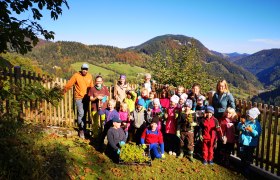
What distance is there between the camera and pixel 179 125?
301 inches

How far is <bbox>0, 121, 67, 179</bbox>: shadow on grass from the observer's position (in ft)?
15.3

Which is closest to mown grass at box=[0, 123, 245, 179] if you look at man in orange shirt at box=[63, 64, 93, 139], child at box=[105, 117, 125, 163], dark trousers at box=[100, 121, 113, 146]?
child at box=[105, 117, 125, 163]

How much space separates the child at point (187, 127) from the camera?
743 cm

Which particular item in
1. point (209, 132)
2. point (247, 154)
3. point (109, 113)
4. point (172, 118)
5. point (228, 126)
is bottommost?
point (247, 154)

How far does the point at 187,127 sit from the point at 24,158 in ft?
14.8

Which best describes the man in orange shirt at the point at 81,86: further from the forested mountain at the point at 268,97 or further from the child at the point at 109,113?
the forested mountain at the point at 268,97

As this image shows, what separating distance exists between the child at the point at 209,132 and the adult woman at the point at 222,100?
39cm

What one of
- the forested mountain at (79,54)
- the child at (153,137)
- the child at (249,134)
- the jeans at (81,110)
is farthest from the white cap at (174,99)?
the forested mountain at (79,54)

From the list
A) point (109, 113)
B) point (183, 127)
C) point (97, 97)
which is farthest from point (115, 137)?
point (183, 127)

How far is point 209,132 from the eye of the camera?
24.0 ft

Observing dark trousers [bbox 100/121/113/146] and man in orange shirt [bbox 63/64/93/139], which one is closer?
dark trousers [bbox 100/121/113/146]

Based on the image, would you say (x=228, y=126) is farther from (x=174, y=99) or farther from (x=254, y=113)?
(x=174, y=99)

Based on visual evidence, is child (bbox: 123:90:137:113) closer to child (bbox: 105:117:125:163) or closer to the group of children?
the group of children

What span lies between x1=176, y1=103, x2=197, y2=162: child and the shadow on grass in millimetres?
3409
